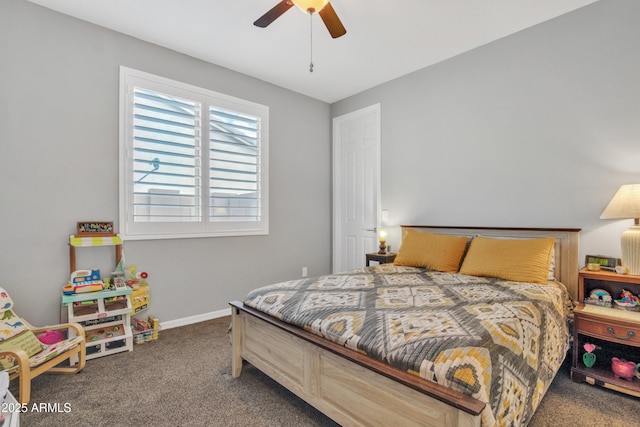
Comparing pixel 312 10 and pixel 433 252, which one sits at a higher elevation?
pixel 312 10

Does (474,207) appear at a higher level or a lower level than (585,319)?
higher

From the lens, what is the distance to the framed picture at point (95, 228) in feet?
9.01

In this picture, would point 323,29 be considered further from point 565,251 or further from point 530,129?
point 565,251

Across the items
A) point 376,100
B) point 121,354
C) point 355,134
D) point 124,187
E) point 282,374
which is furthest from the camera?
point 355,134

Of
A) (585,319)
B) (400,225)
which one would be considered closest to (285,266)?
(400,225)

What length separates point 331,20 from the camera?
2.25 meters

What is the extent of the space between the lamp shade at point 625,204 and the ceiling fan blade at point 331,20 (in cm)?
232

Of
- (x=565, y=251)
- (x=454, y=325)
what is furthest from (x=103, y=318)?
(x=565, y=251)

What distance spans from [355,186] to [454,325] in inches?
125

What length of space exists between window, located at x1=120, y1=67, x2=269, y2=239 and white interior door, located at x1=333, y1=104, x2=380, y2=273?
1187 mm

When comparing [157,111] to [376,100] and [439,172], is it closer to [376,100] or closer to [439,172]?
[376,100]

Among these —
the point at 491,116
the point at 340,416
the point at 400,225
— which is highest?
the point at 491,116

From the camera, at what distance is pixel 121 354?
104 inches

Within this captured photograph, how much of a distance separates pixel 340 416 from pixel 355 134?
3692mm
